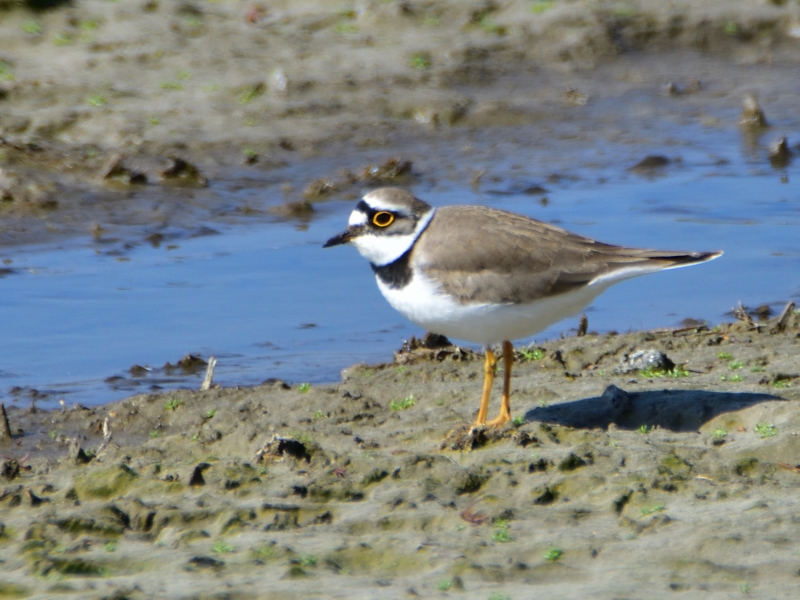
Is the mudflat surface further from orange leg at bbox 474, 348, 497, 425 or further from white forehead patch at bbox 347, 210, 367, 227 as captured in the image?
white forehead patch at bbox 347, 210, 367, 227

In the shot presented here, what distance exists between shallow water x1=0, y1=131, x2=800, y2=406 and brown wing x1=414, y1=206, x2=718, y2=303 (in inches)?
91.4

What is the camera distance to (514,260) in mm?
6098

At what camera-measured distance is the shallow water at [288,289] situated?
8.45 m

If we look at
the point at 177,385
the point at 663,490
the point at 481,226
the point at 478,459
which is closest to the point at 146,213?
the point at 177,385

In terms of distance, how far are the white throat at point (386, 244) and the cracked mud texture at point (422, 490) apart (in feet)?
3.07

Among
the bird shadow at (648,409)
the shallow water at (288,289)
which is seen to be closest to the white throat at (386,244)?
the bird shadow at (648,409)

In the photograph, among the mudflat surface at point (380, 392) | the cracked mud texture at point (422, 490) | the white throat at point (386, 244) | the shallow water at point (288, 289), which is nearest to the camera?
the cracked mud texture at point (422, 490)

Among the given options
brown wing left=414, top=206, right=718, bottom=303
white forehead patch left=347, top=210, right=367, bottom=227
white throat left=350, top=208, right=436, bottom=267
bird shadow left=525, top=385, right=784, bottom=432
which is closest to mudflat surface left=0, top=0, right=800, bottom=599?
bird shadow left=525, top=385, right=784, bottom=432

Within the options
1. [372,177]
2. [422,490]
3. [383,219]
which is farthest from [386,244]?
[372,177]

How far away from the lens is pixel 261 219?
38.0ft

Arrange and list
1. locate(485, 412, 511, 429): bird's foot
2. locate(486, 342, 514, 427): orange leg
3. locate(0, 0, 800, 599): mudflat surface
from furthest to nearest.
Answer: locate(486, 342, 514, 427): orange leg
locate(485, 412, 511, 429): bird's foot
locate(0, 0, 800, 599): mudflat surface

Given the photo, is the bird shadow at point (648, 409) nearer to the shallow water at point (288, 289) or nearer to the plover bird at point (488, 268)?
the plover bird at point (488, 268)

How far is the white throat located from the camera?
6328mm

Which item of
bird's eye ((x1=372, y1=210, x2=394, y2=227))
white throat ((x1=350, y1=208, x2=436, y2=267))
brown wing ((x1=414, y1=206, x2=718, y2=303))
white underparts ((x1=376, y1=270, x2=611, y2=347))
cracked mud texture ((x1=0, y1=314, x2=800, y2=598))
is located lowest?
cracked mud texture ((x1=0, y1=314, x2=800, y2=598))
